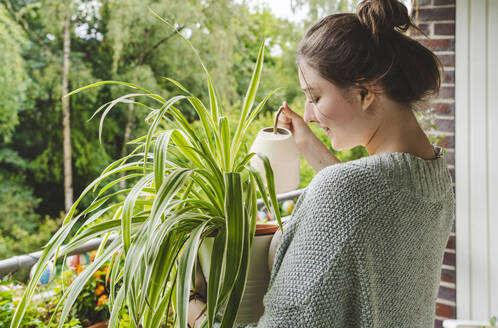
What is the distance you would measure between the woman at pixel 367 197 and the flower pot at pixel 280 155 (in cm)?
12

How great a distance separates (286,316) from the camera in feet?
2.25

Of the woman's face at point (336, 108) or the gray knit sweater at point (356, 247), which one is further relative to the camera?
the woman's face at point (336, 108)

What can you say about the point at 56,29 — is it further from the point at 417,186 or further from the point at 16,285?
the point at 417,186

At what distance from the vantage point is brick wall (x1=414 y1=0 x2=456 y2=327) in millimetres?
2150

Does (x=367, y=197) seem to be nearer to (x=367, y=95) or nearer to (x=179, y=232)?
(x=367, y=95)

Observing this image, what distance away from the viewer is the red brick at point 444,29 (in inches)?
84.4

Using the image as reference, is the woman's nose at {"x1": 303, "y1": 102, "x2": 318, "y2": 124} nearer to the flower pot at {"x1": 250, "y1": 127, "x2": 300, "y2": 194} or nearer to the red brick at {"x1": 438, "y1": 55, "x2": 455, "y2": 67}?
the flower pot at {"x1": 250, "y1": 127, "x2": 300, "y2": 194}

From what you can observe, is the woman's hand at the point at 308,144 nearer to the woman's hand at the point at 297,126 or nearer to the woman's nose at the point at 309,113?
the woman's hand at the point at 297,126

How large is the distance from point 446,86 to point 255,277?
5.58 feet

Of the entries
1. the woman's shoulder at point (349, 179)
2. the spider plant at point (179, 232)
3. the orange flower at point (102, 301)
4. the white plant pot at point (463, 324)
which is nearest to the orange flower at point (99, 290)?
the orange flower at point (102, 301)

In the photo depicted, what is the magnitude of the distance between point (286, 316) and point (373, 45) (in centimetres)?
48

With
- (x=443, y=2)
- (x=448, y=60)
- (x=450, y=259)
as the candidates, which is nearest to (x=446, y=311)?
(x=450, y=259)

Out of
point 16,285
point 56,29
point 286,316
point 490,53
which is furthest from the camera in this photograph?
point 56,29

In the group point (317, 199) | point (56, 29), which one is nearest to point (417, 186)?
point (317, 199)
